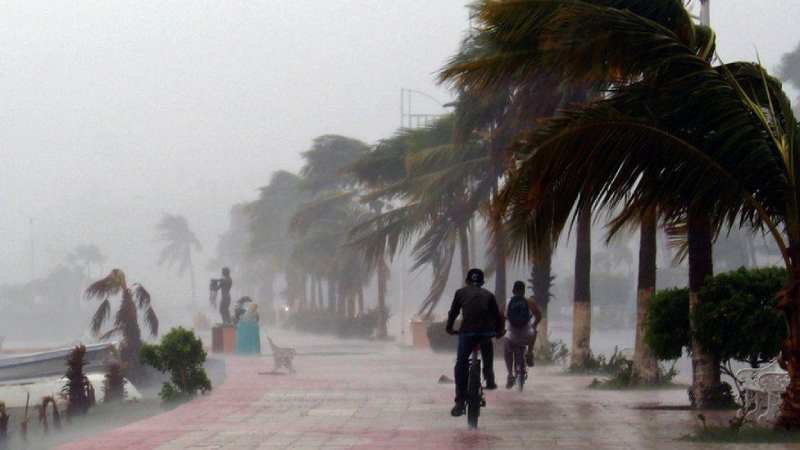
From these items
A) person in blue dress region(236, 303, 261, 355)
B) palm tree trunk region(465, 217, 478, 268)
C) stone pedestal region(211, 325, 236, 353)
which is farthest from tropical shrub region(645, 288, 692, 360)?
palm tree trunk region(465, 217, 478, 268)

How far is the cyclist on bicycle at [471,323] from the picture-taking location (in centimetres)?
1377

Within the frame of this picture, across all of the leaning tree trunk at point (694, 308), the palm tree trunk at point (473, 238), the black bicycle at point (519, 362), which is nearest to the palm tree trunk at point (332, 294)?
the palm tree trunk at point (473, 238)

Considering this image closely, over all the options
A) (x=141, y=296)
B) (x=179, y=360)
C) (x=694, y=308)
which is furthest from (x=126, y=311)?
(x=694, y=308)

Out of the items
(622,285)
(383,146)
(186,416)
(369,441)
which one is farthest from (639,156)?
(622,285)

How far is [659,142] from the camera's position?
12211mm

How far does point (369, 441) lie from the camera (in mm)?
12508

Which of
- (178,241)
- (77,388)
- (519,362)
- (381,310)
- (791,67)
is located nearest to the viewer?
(77,388)

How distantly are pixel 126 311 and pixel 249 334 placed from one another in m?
11.7

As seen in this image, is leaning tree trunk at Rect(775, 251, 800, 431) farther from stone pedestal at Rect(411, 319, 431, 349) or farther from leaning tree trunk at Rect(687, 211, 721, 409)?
stone pedestal at Rect(411, 319, 431, 349)

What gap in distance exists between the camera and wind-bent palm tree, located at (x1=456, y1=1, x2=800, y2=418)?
476 inches

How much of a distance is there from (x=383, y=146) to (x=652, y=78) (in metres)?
27.1

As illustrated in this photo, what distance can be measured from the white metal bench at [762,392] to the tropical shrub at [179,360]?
30.2 feet

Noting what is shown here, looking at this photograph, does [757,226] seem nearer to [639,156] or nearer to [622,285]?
[639,156]

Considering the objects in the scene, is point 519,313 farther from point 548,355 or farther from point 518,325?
point 548,355
